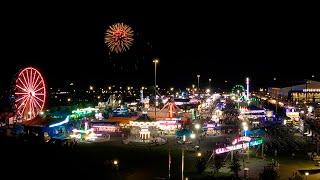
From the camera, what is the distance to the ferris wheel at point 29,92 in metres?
43.3

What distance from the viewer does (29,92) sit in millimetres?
43938

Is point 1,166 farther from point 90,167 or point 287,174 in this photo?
point 287,174

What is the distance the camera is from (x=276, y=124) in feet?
189

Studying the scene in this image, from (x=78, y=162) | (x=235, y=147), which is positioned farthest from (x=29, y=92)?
(x=235, y=147)

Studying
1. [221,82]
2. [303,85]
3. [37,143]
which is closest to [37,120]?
[37,143]

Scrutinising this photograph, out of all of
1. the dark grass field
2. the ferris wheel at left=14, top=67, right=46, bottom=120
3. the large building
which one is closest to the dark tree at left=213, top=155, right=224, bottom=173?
the dark grass field

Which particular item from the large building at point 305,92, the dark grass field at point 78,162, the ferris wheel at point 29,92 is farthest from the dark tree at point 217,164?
the large building at point 305,92

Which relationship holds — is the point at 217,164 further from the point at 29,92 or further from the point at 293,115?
the point at 293,115

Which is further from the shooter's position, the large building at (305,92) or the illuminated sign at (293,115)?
the large building at (305,92)

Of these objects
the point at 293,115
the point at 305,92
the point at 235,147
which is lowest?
the point at 235,147

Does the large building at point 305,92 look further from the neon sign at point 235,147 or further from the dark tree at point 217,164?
the dark tree at point 217,164

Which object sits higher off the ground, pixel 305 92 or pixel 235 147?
pixel 305 92

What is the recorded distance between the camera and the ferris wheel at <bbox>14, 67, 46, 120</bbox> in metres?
43.3

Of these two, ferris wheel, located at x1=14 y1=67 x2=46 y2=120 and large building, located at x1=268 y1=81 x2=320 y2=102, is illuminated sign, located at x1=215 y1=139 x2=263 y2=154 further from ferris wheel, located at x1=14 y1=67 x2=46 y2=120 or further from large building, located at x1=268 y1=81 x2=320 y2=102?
large building, located at x1=268 y1=81 x2=320 y2=102
